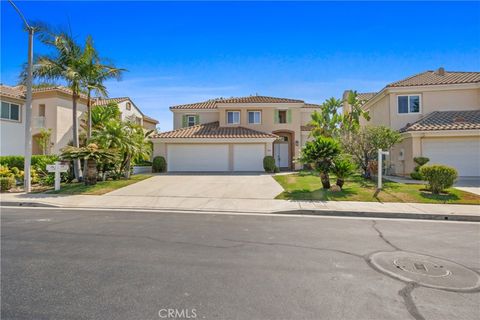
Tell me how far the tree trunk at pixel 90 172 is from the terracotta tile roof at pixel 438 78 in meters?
21.0

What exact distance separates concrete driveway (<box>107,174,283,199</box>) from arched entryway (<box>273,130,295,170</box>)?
9101 millimetres

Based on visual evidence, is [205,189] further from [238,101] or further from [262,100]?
[262,100]

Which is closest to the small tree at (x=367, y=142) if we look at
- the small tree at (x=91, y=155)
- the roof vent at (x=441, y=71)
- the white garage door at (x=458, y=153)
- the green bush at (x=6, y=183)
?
the white garage door at (x=458, y=153)

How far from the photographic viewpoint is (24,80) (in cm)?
1467

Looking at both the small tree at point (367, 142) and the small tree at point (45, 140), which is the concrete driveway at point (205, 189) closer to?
the small tree at point (367, 142)

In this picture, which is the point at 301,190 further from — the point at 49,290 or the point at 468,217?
the point at 49,290

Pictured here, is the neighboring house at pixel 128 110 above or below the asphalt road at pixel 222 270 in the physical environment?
above

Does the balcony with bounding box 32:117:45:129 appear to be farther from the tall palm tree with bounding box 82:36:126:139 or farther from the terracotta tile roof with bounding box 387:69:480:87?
the terracotta tile roof with bounding box 387:69:480:87

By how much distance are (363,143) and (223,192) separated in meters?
8.52

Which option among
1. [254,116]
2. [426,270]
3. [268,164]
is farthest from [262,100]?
[426,270]

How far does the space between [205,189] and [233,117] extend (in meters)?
12.7

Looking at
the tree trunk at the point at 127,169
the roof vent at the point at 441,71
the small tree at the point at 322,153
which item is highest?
the roof vent at the point at 441,71

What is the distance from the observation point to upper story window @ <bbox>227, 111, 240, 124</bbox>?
25.3m

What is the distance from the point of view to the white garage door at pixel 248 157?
22.3 meters
